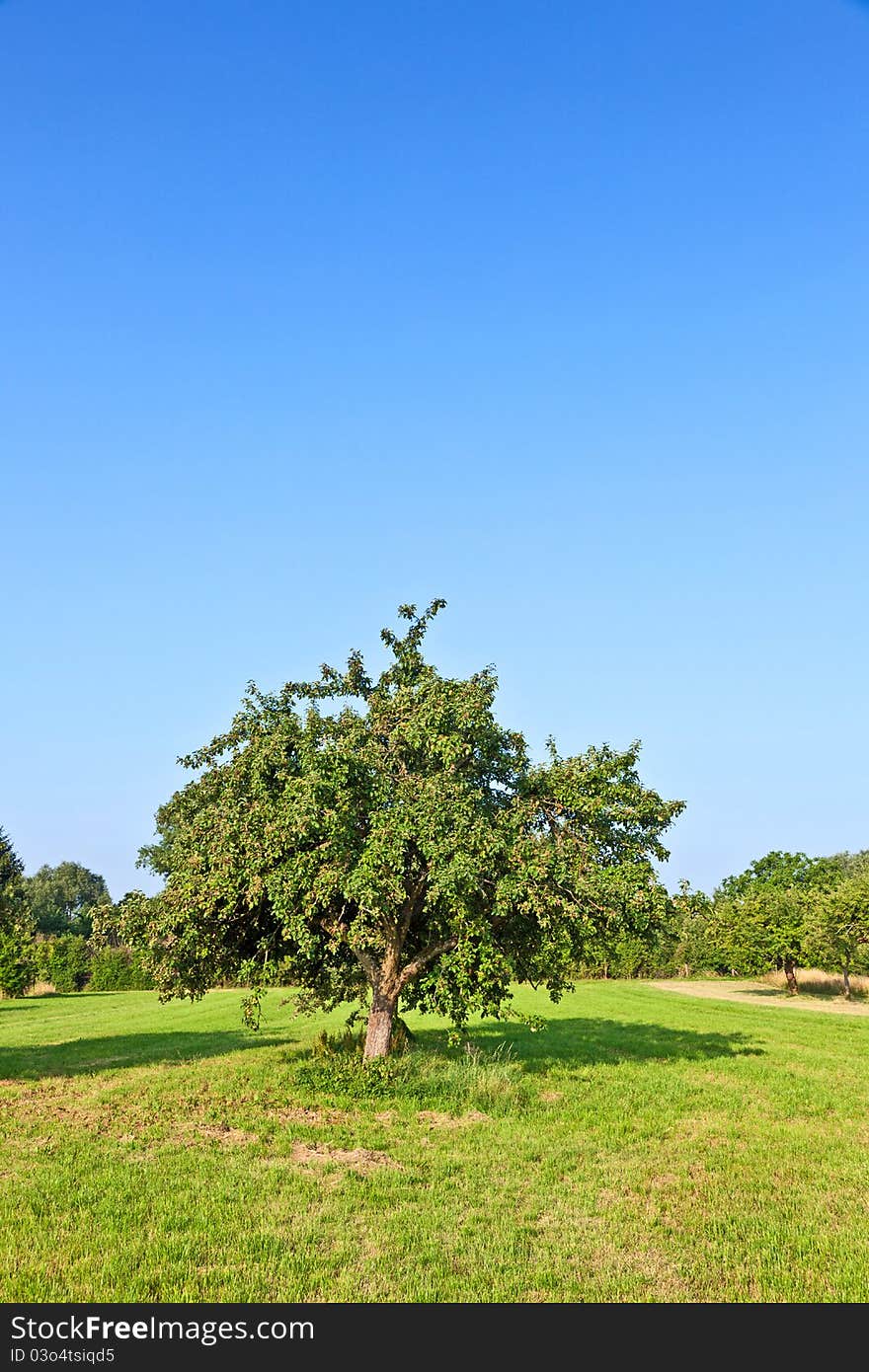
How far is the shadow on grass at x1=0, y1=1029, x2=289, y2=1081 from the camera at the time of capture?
79.9 feet

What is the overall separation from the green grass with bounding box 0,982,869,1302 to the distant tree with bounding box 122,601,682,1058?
263cm

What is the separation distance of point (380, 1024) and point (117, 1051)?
1224 cm

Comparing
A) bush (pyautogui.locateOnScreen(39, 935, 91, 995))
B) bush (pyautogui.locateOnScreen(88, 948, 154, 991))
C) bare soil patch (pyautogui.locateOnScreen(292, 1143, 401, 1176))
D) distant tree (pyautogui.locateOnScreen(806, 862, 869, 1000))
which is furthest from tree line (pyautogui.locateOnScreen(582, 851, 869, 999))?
bush (pyautogui.locateOnScreen(39, 935, 91, 995))


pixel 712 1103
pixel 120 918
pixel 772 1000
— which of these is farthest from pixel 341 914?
pixel 772 1000

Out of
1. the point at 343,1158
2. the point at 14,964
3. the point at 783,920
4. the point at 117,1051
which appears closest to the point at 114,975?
the point at 14,964

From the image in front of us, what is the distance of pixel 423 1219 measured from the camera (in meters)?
10.7

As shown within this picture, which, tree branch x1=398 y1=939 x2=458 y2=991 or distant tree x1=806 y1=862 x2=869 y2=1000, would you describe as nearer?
tree branch x1=398 y1=939 x2=458 y2=991

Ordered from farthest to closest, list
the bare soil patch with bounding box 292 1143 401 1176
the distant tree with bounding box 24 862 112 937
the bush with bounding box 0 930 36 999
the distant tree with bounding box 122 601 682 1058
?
the distant tree with bounding box 24 862 112 937, the bush with bounding box 0 930 36 999, the distant tree with bounding box 122 601 682 1058, the bare soil patch with bounding box 292 1143 401 1176

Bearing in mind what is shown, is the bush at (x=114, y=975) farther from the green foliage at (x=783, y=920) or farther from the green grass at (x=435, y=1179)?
the green grass at (x=435, y=1179)

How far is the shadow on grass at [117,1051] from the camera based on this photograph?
79.9 feet

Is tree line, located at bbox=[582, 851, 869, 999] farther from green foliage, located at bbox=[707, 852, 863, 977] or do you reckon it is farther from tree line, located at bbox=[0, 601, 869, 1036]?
tree line, located at bbox=[0, 601, 869, 1036]

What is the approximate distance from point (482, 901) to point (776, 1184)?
8343 mm

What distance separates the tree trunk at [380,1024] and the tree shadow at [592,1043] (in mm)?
2459

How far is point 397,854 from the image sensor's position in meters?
17.7
